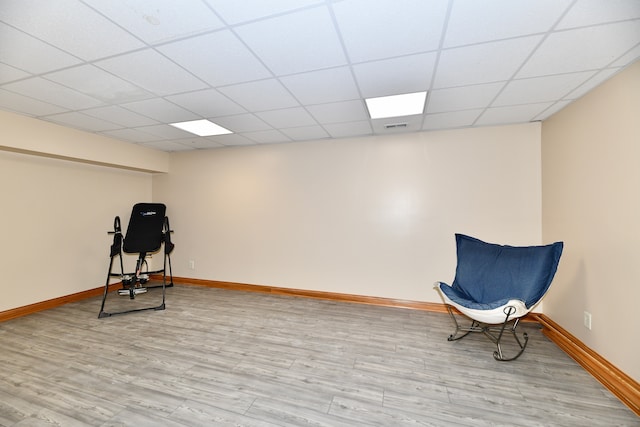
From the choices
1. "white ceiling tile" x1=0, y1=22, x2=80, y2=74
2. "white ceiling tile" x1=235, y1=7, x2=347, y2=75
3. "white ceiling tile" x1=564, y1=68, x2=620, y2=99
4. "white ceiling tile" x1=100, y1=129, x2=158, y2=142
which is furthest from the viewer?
"white ceiling tile" x1=100, y1=129, x2=158, y2=142

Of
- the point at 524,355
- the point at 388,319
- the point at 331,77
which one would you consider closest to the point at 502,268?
the point at 524,355

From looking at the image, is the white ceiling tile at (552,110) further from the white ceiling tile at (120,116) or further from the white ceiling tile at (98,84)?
the white ceiling tile at (120,116)

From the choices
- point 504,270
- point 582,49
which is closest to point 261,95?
point 582,49

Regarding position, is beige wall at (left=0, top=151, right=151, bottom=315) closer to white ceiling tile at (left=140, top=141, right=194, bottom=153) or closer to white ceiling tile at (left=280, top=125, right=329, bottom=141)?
white ceiling tile at (left=140, top=141, right=194, bottom=153)

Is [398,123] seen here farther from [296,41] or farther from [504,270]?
[504,270]

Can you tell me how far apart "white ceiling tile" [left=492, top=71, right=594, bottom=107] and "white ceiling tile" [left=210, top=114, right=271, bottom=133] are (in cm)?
257

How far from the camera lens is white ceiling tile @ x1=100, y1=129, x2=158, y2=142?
3.46 metres

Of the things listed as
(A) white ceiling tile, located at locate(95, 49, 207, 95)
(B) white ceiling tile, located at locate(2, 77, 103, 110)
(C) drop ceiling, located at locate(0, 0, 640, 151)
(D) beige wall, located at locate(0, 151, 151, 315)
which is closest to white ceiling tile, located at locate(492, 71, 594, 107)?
(C) drop ceiling, located at locate(0, 0, 640, 151)

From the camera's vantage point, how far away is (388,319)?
3113 mm

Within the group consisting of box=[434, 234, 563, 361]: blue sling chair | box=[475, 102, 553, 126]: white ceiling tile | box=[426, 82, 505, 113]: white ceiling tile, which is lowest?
box=[434, 234, 563, 361]: blue sling chair

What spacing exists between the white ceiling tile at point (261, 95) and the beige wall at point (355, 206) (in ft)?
4.53

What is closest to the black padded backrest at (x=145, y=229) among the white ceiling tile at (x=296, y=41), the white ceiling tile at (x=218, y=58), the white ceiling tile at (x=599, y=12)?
the white ceiling tile at (x=218, y=58)

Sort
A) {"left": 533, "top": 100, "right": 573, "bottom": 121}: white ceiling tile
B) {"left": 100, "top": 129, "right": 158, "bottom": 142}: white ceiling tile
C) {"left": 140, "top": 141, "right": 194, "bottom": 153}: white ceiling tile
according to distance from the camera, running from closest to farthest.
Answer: {"left": 533, "top": 100, "right": 573, "bottom": 121}: white ceiling tile
{"left": 100, "top": 129, "right": 158, "bottom": 142}: white ceiling tile
{"left": 140, "top": 141, "right": 194, "bottom": 153}: white ceiling tile

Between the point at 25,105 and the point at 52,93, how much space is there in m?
0.62
